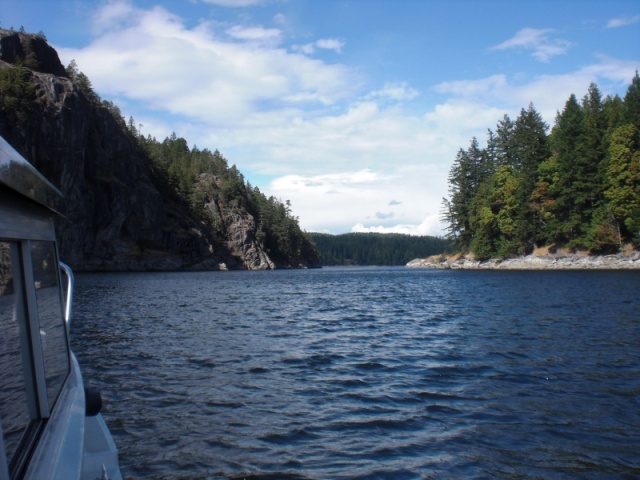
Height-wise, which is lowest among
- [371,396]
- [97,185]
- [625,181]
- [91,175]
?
[371,396]

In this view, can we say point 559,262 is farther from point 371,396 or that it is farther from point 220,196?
point 220,196

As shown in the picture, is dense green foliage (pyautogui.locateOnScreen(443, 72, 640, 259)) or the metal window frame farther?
dense green foliage (pyautogui.locateOnScreen(443, 72, 640, 259))

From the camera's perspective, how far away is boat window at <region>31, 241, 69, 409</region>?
3994 mm

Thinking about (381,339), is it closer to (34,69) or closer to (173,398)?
(173,398)

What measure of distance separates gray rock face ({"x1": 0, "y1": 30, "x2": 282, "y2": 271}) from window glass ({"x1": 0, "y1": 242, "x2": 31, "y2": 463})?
205 feet

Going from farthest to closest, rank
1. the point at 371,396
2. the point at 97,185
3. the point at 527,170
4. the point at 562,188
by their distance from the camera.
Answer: the point at 97,185
the point at 527,170
the point at 562,188
the point at 371,396

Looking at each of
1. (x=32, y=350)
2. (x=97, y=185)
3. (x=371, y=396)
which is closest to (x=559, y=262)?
(x=371, y=396)

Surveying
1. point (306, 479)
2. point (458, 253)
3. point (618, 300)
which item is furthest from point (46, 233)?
point (458, 253)

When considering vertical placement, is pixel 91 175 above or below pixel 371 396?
above

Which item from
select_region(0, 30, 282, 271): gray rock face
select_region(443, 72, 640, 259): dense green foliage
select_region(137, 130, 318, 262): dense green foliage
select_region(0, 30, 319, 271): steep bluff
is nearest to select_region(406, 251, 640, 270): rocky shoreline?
select_region(443, 72, 640, 259): dense green foliage

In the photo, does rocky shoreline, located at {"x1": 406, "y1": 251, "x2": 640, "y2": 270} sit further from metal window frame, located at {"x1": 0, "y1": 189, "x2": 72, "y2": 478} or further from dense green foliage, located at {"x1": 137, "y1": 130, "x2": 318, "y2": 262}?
metal window frame, located at {"x1": 0, "y1": 189, "x2": 72, "y2": 478}

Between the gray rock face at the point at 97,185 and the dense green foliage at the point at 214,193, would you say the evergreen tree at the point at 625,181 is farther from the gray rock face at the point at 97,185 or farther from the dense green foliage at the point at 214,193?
the dense green foliage at the point at 214,193

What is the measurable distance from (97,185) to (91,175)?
209 cm

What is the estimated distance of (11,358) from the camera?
3133 mm
